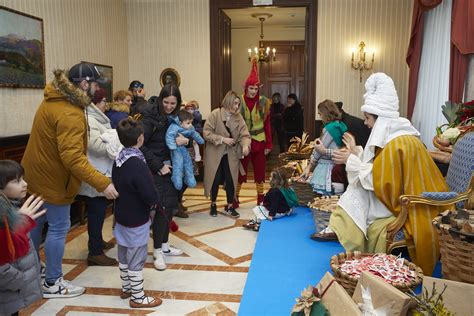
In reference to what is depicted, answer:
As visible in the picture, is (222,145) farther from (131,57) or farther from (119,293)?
(131,57)

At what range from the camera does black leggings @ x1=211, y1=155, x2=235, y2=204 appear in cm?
512

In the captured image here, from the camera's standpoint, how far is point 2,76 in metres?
4.11

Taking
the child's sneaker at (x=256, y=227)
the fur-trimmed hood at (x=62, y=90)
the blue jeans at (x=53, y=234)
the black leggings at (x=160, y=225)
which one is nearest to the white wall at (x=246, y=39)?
the child's sneaker at (x=256, y=227)

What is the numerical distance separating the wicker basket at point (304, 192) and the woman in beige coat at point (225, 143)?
992mm

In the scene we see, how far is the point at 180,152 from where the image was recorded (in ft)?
12.4

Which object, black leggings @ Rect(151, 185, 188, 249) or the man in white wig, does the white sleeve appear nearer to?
the man in white wig

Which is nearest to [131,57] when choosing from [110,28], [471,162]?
[110,28]

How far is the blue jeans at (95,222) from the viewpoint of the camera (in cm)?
371

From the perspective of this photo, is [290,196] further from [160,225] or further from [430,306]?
[430,306]

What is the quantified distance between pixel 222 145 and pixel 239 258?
1627 millimetres

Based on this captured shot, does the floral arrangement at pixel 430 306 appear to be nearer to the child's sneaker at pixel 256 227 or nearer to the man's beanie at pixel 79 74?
the man's beanie at pixel 79 74

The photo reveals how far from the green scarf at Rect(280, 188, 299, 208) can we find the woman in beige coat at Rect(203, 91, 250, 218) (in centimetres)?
108

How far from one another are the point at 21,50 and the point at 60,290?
104 inches

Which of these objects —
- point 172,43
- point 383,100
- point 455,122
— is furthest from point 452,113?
point 172,43
